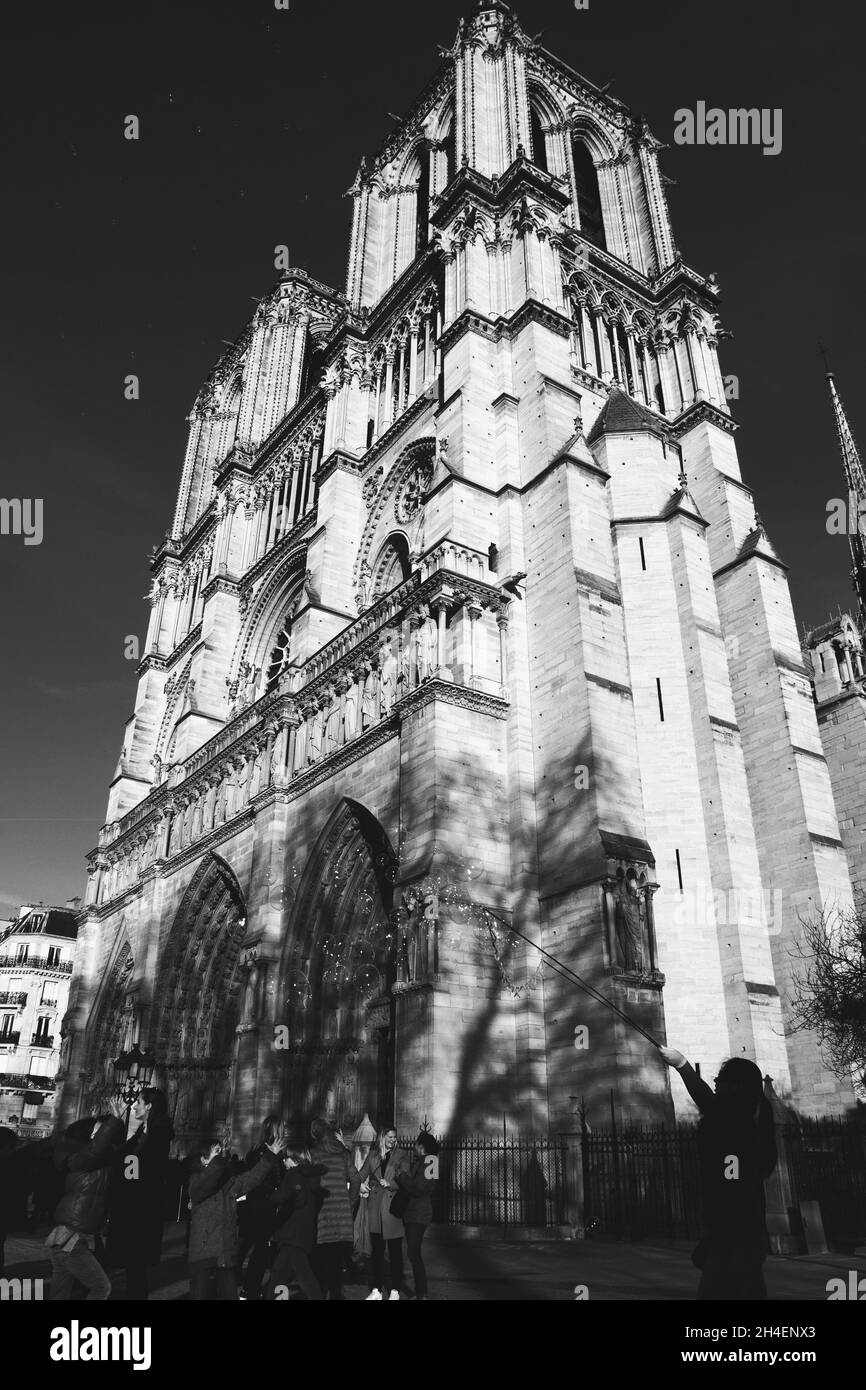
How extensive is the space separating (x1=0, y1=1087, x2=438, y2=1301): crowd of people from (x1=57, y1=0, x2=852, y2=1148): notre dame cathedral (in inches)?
239

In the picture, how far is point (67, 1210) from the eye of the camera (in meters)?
5.50

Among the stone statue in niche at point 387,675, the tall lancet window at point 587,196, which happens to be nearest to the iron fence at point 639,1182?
the stone statue in niche at point 387,675

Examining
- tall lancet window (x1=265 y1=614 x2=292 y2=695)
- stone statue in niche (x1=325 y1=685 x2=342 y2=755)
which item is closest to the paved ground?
stone statue in niche (x1=325 y1=685 x2=342 y2=755)

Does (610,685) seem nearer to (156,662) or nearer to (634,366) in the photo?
(634,366)

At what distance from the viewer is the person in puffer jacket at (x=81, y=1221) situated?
5.52m

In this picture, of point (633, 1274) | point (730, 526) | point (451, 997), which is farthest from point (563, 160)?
point (633, 1274)

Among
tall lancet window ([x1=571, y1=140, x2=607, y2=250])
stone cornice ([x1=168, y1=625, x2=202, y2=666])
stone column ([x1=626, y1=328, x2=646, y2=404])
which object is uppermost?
tall lancet window ([x1=571, y1=140, x2=607, y2=250])

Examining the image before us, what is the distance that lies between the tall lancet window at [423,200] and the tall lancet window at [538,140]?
13.0ft

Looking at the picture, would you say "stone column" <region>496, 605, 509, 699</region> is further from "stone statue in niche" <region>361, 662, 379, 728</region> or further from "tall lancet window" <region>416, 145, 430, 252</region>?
"tall lancet window" <region>416, 145, 430, 252</region>

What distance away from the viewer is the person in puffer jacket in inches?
217

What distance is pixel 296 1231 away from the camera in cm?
628

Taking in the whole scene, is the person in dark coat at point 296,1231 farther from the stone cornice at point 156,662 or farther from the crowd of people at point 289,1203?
the stone cornice at point 156,662
